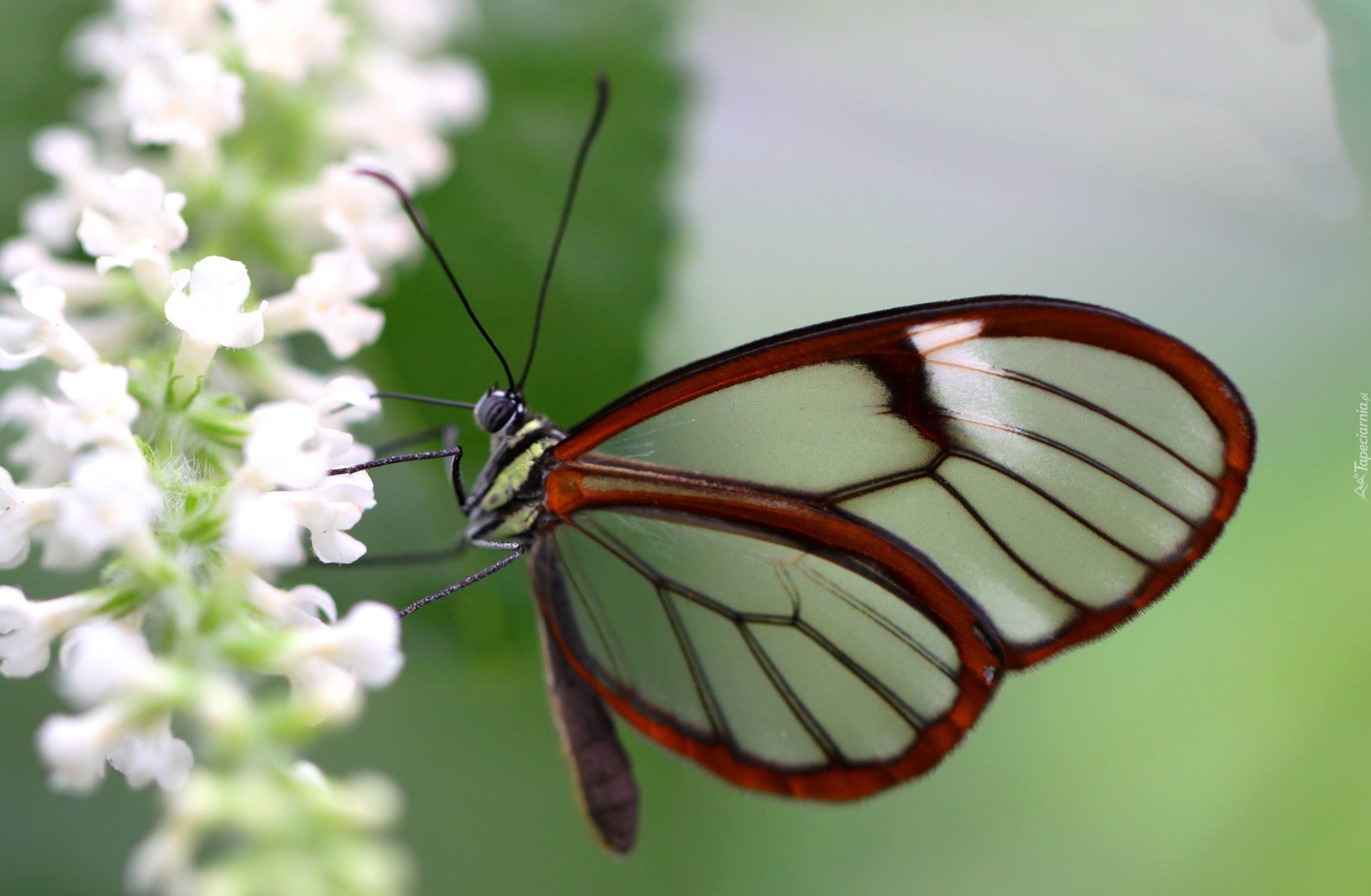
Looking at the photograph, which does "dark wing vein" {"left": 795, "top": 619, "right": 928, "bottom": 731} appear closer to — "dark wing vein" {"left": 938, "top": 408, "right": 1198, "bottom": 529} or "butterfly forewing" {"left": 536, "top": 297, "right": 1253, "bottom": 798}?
"butterfly forewing" {"left": 536, "top": 297, "right": 1253, "bottom": 798}

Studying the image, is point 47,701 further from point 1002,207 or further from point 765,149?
point 1002,207

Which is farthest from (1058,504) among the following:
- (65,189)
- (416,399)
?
(65,189)

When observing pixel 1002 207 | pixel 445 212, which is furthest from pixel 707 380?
pixel 1002 207

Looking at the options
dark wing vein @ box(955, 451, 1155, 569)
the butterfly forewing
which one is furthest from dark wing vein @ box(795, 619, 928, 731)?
dark wing vein @ box(955, 451, 1155, 569)

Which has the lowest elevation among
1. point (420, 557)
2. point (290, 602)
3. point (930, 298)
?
point (420, 557)

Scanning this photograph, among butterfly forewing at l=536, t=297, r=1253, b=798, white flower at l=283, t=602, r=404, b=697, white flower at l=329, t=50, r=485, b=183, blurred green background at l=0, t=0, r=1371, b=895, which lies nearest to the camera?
white flower at l=283, t=602, r=404, b=697

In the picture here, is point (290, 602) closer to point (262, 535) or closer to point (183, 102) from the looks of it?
point (262, 535)
